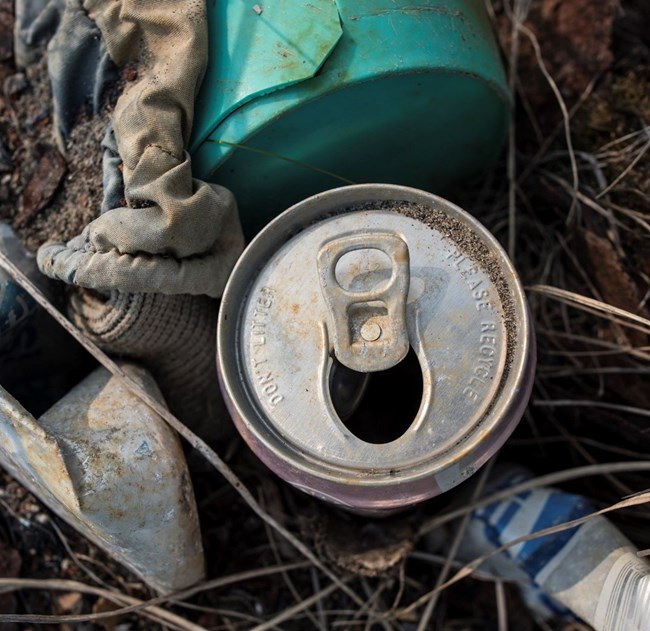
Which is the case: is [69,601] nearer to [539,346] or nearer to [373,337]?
[373,337]

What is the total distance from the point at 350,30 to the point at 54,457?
75cm

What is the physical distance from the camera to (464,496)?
1.50 meters

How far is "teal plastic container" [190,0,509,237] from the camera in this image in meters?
1.11

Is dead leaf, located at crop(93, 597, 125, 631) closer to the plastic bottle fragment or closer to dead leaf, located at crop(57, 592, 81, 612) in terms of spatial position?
dead leaf, located at crop(57, 592, 81, 612)

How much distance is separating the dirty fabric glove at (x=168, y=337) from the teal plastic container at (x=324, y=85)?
21 centimetres

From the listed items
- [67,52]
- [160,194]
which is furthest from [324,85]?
[67,52]

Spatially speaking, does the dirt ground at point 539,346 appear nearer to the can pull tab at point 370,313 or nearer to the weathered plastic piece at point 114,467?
the weathered plastic piece at point 114,467

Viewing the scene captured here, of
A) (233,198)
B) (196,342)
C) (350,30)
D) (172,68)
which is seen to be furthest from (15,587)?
(350,30)

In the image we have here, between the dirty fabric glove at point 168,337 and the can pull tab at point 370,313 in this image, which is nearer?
the can pull tab at point 370,313

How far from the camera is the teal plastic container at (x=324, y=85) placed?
111cm

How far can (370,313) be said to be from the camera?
1.06 meters

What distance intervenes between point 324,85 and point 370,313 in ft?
1.14

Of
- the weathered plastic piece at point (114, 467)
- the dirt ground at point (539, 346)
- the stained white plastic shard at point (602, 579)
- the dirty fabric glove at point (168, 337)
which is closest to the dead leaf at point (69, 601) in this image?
the dirt ground at point (539, 346)

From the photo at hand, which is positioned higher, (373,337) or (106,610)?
(373,337)
